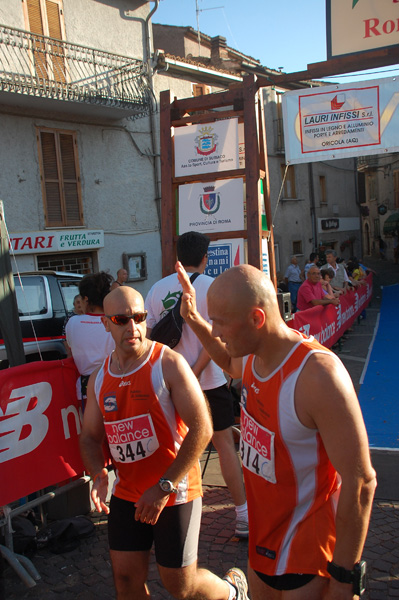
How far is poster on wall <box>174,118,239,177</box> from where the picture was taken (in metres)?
5.83

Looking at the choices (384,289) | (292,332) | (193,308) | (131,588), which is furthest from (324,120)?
(384,289)

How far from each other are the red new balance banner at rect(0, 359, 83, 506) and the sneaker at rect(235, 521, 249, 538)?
1198 millimetres

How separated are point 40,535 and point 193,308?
2233 mm

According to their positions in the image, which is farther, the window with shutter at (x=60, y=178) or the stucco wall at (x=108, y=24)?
the stucco wall at (x=108, y=24)

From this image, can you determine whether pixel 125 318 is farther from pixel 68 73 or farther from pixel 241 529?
pixel 68 73

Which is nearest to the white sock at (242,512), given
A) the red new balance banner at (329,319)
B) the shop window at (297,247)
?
the red new balance banner at (329,319)

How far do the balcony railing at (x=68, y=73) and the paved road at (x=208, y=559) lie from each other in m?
12.7

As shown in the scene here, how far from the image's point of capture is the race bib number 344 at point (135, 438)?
256 cm

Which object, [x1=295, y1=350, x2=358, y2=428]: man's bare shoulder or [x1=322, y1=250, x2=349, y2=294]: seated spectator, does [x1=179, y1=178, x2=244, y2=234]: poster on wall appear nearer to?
[x1=295, y1=350, x2=358, y2=428]: man's bare shoulder

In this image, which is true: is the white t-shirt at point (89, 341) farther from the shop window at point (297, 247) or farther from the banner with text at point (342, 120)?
the shop window at point (297, 247)

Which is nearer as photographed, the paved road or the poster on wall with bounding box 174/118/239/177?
the paved road

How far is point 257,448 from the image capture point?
2066 mm

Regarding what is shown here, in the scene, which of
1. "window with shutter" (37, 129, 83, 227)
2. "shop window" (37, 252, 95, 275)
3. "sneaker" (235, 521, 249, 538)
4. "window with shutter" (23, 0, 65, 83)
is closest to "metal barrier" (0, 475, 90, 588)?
"sneaker" (235, 521, 249, 538)

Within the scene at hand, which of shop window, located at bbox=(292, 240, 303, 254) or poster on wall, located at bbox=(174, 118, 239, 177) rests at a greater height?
poster on wall, located at bbox=(174, 118, 239, 177)
